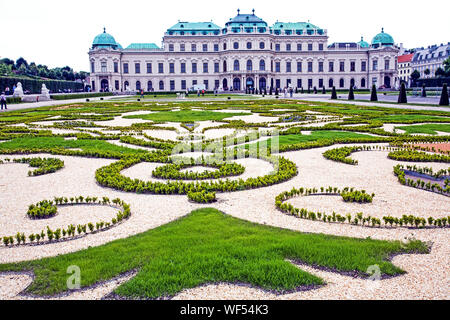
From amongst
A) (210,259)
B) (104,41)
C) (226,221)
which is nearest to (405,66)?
(104,41)

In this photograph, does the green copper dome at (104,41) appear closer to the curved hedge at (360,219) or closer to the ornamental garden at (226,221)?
the ornamental garden at (226,221)

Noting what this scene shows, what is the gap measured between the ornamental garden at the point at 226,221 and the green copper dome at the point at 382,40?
71088 millimetres

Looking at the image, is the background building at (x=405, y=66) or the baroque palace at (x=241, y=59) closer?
the baroque palace at (x=241, y=59)

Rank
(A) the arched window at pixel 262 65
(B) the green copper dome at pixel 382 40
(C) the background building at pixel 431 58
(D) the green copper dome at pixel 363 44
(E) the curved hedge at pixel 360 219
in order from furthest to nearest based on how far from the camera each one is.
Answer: (C) the background building at pixel 431 58 < (D) the green copper dome at pixel 363 44 < (B) the green copper dome at pixel 382 40 < (A) the arched window at pixel 262 65 < (E) the curved hedge at pixel 360 219

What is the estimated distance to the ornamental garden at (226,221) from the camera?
3.52 meters

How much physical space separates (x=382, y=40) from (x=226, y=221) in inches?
3081

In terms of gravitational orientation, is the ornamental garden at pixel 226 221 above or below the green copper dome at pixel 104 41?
below

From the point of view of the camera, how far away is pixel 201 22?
73938 millimetres

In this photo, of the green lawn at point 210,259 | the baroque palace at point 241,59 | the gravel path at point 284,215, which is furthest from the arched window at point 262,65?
the green lawn at point 210,259

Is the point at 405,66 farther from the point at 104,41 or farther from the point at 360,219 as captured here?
the point at 360,219

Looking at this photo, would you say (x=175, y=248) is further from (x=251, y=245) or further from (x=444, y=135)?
(x=444, y=135)

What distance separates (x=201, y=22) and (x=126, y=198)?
237ft

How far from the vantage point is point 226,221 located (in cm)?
498

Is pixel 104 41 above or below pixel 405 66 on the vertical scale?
above
